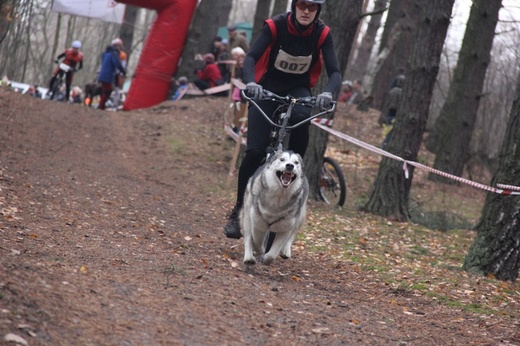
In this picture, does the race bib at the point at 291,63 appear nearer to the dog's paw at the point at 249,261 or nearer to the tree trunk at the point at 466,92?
the dog's paw at the point at 249,261

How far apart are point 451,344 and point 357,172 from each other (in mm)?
12638

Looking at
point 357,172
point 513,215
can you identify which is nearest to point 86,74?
point 357,172

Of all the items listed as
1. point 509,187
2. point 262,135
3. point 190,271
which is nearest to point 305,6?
point 262,135

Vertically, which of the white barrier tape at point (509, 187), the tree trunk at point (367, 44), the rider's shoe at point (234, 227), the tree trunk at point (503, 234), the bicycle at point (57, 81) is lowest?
the bicycle at point (57, 81)

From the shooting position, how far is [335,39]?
40.3 ft

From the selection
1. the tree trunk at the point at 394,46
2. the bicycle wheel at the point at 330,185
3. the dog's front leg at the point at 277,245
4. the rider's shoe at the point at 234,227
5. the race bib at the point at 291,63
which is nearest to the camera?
the dog's front leg at the point at 277,245

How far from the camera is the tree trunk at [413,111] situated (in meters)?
12.2

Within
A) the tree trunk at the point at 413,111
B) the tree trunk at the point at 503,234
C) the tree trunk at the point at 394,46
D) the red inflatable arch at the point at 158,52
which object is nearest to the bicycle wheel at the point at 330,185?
the tree trunk at the point at 413,111

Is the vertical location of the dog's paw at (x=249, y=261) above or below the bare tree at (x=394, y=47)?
below

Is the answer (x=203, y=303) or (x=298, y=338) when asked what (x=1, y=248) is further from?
(x=298, y=338)

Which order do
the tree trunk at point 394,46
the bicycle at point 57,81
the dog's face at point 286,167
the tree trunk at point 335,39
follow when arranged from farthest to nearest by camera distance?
the bicycle at point 57,81 < the tree trunk at point 394,46 < the tree trunk at point 335,39 < the dog's face at point 286,167

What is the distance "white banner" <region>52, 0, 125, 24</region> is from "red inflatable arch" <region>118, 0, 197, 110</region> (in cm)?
256

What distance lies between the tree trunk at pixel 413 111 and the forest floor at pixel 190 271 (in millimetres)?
550

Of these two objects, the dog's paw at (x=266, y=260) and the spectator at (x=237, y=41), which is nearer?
the dog's paw at (x=266, y=260)
